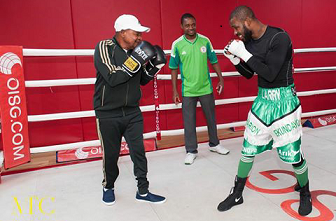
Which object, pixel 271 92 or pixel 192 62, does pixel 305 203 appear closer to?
pixel 271 92

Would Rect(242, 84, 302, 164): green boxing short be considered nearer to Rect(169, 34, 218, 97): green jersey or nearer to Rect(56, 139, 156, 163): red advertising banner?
Rect(169, 34, 218, 97): green jersey

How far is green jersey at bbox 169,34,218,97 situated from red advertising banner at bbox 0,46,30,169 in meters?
1.51

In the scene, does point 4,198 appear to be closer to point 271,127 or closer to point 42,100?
point 42,100

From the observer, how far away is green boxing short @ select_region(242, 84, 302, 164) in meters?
1.88

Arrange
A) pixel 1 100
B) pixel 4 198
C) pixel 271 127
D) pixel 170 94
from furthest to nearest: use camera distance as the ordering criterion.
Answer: pixel 170 94, pixel 1 100, pixel 4 198, pixel 271 127

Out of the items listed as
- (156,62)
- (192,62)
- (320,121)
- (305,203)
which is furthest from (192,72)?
(320,121)

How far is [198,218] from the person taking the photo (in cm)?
197

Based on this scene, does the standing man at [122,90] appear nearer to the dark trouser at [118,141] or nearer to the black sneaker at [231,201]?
the dark trouser at [118,141]

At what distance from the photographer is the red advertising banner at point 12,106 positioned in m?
2.57

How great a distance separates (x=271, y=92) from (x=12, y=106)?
7.24ft

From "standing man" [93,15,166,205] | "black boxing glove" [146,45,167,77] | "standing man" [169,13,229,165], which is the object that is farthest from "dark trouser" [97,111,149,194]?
"standing man" [169,13,229,165]

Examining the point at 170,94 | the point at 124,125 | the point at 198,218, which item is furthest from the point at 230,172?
the point at 170,94

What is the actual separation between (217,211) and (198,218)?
16 centimetres

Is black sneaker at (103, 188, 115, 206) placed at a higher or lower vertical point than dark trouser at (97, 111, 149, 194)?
lower
